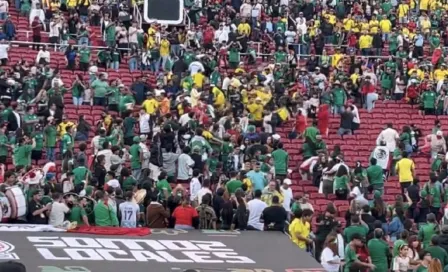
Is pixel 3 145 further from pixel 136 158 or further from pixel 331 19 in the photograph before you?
pixel 331 19

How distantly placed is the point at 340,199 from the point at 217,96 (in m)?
4.40

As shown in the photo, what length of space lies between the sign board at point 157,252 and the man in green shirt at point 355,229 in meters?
1.05

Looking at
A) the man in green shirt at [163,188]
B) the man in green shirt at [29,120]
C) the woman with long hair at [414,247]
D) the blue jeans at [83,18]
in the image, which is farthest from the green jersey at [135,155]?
the blue jeans at [83,18]

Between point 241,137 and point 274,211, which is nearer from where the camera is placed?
point 274,211

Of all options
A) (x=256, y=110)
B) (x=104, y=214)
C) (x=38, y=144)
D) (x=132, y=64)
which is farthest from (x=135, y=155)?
(x=132, y=64)

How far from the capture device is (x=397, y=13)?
3738cm

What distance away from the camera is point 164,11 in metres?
10.2

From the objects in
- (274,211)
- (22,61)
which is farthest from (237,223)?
(22,61)

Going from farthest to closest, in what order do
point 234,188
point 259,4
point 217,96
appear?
1. point 259,4
2. point 217,96
3. point 234,188

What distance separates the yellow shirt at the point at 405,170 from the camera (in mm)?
25203

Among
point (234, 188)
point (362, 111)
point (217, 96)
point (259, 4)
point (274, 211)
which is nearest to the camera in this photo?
point (274, 211)

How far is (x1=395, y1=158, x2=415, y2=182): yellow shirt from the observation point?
25.2 metres

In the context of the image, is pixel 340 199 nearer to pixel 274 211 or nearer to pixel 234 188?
pixel 234 188

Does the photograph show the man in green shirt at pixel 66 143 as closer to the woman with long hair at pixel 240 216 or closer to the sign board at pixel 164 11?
the woman with long hair at pixel 240 216
